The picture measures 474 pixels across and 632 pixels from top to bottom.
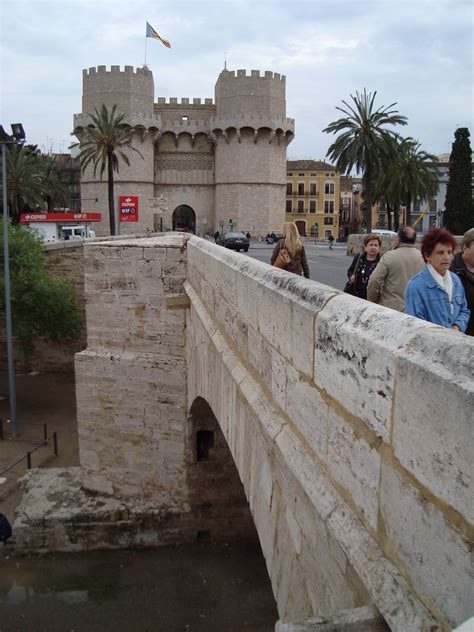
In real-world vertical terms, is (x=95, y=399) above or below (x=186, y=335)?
below

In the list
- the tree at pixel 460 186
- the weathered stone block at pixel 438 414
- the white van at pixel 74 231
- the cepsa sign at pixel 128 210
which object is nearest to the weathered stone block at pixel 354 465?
the weathered stone block at pixel 438 414

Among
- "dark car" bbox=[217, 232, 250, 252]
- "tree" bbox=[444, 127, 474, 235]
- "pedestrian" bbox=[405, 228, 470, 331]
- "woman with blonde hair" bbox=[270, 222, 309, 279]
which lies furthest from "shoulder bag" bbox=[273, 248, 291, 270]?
"tree" bbox=[444, 127, 474, 235]

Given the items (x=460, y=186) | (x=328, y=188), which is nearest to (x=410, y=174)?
(x=460, y=186)

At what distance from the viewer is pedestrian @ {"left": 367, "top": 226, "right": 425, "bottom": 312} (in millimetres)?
4820

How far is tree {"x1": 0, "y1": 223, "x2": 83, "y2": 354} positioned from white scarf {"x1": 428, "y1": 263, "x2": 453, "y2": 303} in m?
16.0

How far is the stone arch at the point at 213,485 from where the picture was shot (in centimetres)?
961

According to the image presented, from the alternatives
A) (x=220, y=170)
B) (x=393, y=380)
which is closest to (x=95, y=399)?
(x=393, y=380)

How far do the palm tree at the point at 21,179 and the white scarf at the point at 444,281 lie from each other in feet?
105

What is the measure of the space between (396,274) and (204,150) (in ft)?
146

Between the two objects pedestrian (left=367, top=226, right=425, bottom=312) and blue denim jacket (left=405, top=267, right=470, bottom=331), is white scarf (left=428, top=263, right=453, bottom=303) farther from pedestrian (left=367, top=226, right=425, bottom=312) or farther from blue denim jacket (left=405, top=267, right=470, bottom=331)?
pedestrian (left=367, top=226, right=425, bottom=312)

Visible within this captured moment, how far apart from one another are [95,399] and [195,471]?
6.53ft

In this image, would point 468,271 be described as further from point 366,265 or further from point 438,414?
point 438,414

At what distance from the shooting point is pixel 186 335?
29.5 feet

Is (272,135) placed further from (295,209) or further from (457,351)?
(457,351)
